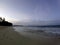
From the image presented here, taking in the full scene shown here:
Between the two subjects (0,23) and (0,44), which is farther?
(0,23)

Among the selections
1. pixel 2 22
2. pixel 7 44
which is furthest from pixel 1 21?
pixel 7 44

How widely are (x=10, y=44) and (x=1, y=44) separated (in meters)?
0.36

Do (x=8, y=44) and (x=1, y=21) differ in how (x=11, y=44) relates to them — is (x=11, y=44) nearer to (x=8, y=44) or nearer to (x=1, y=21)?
(x=8, y=44)

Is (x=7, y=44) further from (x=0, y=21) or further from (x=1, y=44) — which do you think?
(x=0, y=21)

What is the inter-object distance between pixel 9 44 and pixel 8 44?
0.13 ft

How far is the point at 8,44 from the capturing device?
4.54m

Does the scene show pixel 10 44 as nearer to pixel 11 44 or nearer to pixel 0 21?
pixel 11 44

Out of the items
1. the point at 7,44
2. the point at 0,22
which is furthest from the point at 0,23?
the point at 7,44

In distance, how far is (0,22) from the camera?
25062mm

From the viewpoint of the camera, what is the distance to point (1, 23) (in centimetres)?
2561

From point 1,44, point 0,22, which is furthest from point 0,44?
point 0,22

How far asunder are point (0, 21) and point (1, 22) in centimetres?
32

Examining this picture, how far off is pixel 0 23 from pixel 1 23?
539 mm

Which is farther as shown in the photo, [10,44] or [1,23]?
[1,23]
